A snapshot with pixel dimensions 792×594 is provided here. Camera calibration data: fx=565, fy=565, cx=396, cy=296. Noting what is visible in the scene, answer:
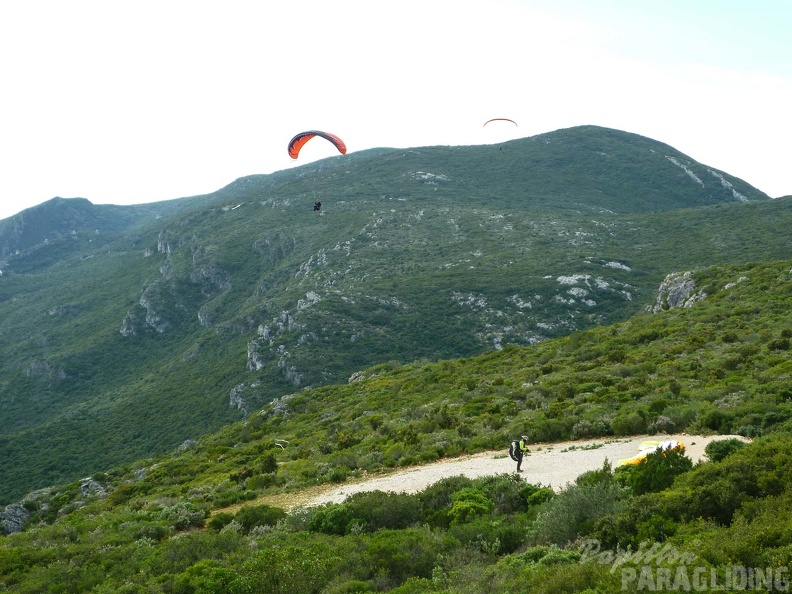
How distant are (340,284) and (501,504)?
222 ft

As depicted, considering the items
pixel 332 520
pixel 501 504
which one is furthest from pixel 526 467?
pixel 332 520

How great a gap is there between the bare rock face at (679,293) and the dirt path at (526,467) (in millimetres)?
24771

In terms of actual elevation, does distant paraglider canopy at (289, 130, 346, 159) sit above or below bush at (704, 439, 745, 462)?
above

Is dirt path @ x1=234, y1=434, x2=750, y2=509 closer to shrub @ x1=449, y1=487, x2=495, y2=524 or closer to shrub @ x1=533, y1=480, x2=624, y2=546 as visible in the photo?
shrub @ x1=449, y1=487, x2=495, y2=524

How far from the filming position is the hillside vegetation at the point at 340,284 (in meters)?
62.7

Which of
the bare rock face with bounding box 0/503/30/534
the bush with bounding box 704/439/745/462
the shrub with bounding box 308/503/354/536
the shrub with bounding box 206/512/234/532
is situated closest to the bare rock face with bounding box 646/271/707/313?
the bush with bounding box 704/439/745/462

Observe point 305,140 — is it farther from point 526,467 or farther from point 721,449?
point 721,449

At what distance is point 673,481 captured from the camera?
419 inches

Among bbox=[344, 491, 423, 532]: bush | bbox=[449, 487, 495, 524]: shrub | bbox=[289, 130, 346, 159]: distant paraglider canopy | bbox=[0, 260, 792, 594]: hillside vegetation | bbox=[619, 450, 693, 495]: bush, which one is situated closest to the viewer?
bbox=[0, 260, 792, 594]: hillside vegetation

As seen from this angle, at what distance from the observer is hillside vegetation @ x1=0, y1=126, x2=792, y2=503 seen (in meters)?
62.7

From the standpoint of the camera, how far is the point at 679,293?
41938 mm

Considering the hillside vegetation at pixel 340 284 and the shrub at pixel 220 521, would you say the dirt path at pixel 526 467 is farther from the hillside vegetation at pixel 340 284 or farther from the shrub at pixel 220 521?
the hillside vegetation at pixel 340 284

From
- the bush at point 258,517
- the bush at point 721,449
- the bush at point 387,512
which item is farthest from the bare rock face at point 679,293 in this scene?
the bush at point 258,517

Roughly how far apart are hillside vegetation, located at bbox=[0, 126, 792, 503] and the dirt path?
880 inches
